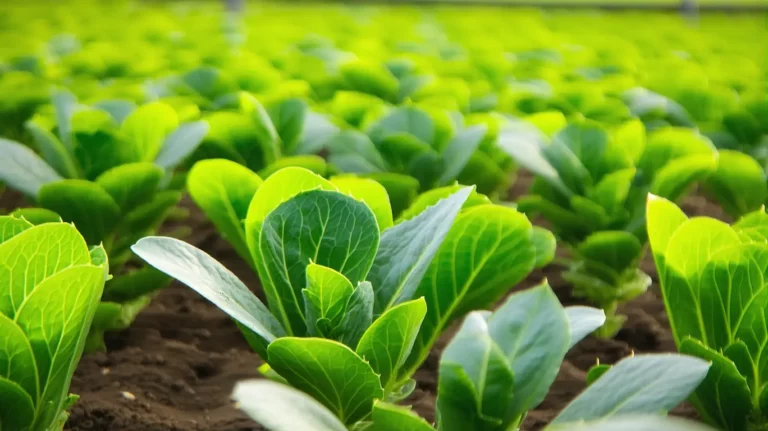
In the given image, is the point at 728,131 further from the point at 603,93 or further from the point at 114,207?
the point at 114,207

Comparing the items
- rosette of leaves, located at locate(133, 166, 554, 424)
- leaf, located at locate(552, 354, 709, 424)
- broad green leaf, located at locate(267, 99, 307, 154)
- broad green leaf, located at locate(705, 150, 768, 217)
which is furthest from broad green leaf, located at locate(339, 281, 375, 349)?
broad green leaf, located at locate(705, 150, 768, 217)

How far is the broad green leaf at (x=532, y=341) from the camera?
82cm

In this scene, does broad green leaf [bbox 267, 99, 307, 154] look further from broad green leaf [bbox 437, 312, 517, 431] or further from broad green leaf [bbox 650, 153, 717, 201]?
broad green leaf [bbox 437, 312, 517, 431]

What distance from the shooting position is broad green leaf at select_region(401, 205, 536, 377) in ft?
3.43

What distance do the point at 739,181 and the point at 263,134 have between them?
41.2 inches

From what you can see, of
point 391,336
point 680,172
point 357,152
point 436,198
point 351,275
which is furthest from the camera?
point 357,152

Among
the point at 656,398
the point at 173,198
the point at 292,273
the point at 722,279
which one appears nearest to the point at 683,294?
the point at 722,279

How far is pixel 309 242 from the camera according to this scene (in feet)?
3.28

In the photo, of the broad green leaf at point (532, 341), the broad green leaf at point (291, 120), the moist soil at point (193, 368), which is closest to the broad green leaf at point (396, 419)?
the broad green leaf at point (532, 341)

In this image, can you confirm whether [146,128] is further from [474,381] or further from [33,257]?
[474,381]

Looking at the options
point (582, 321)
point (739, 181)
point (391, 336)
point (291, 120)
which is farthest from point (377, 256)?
point (739, 181)

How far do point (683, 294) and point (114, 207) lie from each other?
96cm

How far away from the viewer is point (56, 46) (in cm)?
362

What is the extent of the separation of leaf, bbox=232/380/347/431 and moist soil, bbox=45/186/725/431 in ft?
1.72
